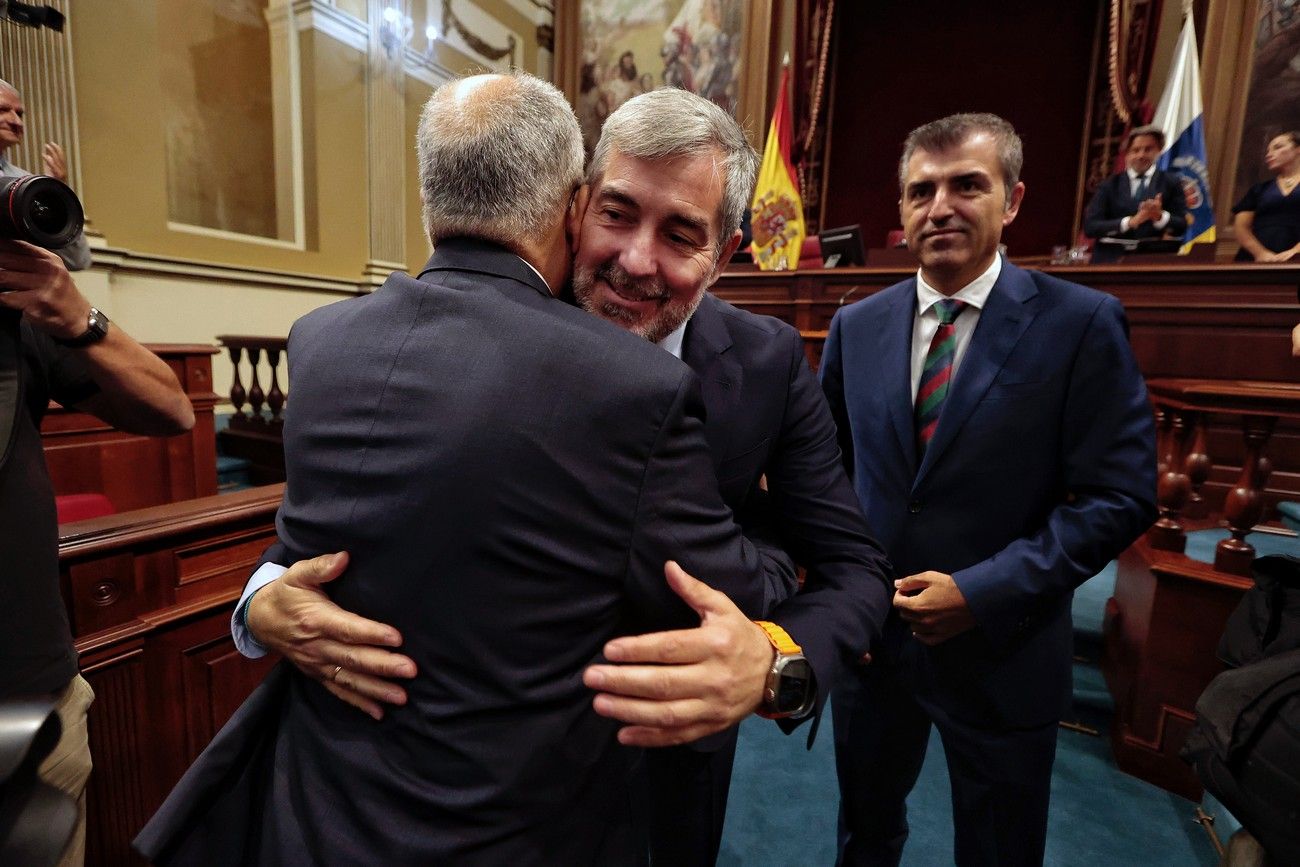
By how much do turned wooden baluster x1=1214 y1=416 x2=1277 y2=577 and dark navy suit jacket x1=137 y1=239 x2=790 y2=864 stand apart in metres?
2.18

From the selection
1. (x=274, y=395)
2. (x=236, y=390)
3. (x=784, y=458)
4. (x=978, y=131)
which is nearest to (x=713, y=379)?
(x=784, y=458)

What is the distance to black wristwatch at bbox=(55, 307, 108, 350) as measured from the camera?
1.16 meters

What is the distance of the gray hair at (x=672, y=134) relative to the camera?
1040 millimetres

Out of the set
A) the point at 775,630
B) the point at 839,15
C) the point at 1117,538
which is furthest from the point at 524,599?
the point at 839,15

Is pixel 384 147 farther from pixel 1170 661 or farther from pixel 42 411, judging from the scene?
pixel 1170 661

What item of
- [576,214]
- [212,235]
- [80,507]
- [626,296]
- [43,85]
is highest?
[43,85]

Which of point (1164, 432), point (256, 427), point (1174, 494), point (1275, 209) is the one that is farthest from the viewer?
point (256, 427)

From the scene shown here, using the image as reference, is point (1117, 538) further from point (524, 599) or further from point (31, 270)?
point (31, 270)

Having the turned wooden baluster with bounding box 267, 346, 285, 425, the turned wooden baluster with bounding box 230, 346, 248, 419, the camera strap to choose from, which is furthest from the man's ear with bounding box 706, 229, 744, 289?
the turned wooden baluster with bounding box 230, 346, 248, 419

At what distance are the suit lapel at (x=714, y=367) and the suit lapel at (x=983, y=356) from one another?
1.55ft

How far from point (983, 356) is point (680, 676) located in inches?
38.3

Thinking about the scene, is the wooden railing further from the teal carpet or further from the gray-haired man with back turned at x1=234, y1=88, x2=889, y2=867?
the gray-haired man with back turned at x1=234, y1=88, x2=889, y2=867

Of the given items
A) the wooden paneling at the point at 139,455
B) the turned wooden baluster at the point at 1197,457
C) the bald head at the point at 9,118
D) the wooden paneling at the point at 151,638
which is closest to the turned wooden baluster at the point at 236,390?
the wooden paneling at the point at 139,455

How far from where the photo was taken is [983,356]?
4.43 feet
